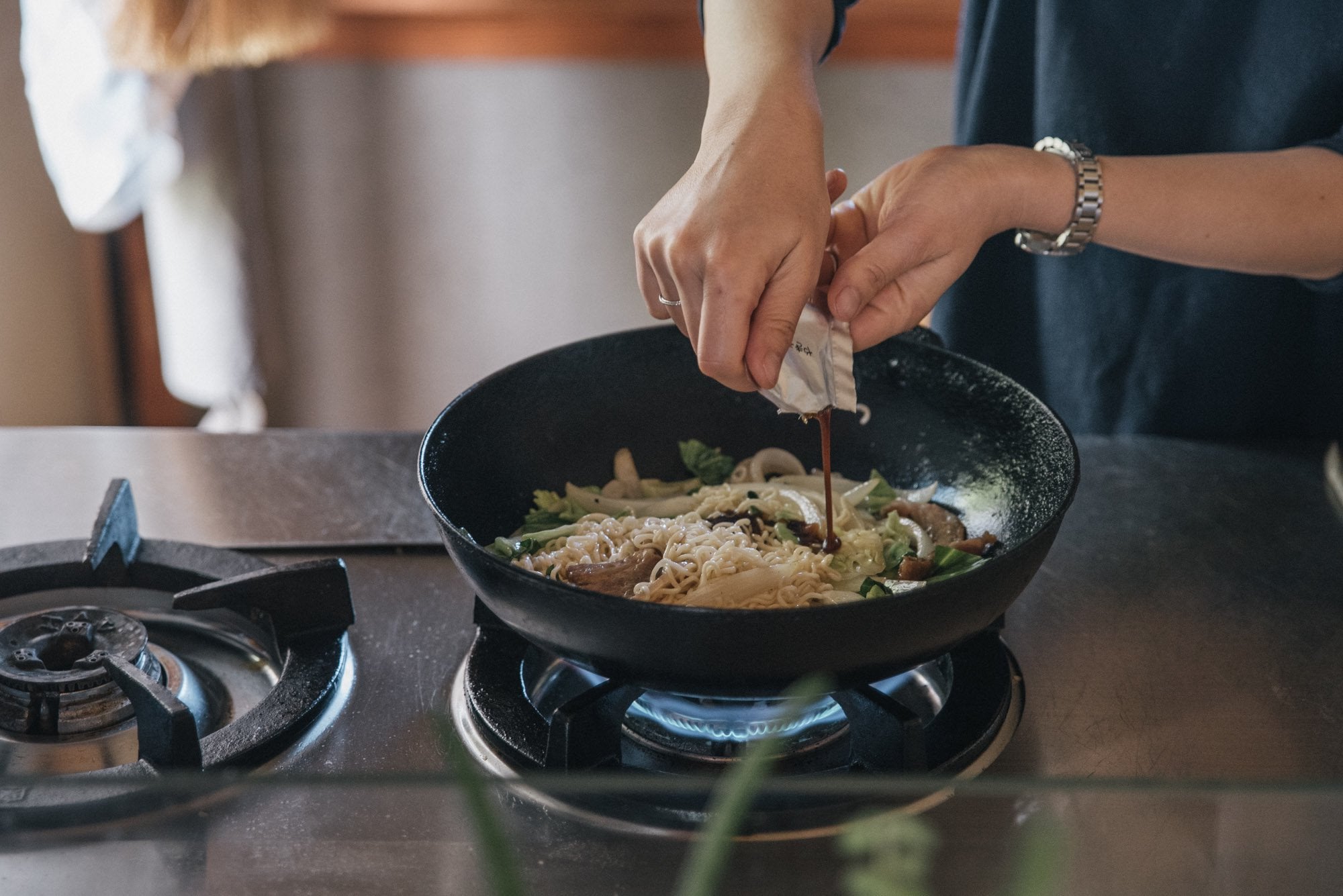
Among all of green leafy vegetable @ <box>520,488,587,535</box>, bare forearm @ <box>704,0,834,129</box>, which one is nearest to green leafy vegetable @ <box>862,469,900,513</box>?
green leafy vegetable @ <box>520,488,587,535</box>

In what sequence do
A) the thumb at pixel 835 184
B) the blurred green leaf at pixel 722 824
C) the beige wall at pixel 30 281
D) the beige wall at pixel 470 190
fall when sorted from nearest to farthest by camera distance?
1. the blurred green leaf at pixel 722 824
2. the thumb at pixel 835 184
3. the beige wall at pixel 30 281
4. the beige wall at pixel 470 190

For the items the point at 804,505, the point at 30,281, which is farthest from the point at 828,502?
the point at 30,281

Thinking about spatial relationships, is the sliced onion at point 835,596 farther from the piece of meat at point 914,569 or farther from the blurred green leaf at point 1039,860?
the blurred green leaf at point 1039,860

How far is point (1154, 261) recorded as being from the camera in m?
1.68

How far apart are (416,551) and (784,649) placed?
63cm

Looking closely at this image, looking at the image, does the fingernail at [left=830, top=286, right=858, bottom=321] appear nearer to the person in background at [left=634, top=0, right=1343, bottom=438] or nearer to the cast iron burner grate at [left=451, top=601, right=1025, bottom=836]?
the person in background at [left=634, top=0, right=1343, bottom=438]

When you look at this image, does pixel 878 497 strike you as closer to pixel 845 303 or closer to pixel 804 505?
pixel 804 505

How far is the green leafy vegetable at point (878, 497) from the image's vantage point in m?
1.32

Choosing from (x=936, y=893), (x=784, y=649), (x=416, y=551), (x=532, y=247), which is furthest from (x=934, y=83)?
(x=936, y=893)

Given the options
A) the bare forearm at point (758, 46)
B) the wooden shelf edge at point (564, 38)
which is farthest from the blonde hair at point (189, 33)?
the bare forearm at point (758, 46)

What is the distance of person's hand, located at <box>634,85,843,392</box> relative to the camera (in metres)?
1.05

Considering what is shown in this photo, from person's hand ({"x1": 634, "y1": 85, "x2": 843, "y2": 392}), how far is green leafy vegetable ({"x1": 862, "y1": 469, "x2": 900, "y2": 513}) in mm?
288

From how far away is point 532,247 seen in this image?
3.49m

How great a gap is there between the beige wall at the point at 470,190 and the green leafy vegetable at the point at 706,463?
208cm
